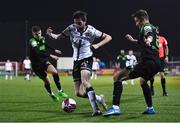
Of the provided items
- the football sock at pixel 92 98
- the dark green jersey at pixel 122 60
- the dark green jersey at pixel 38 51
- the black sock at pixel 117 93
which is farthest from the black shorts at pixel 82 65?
the dark green jersey at pixel 122 60

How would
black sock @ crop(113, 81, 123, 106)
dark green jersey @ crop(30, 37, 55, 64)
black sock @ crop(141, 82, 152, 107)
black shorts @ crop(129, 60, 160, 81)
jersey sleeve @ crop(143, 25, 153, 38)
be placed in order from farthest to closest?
1. dark green jersey @ crop(30, 37, 55, 64)
2. black sock @ crop(141, 82, 152, 107)
3. black shorts @ crop(129, 60, 160, 81)
4. black sock @ crop(113, 81, 123, 106)
5. jersey sleeve @ crop(143, 25, 153, 38)

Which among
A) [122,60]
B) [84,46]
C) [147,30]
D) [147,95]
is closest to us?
[147,30]

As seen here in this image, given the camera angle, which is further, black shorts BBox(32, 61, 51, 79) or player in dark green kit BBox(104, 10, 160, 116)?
black shorts BBox(32, 61, 51, 79)

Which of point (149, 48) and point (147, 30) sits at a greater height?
point (147, 30)

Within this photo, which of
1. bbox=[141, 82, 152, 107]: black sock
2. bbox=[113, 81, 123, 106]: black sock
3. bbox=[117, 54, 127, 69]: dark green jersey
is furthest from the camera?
bbox=[117, 54, 127, 69]: dark green jersey

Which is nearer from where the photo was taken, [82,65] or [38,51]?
[82,65]

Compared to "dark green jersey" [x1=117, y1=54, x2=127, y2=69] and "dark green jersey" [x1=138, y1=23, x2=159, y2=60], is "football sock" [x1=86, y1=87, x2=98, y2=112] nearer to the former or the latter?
"dark green jersey" [x1=138, y1=23, x2=159, y2=60]

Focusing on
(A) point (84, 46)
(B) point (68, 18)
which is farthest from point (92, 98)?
(B) point (68, 18)

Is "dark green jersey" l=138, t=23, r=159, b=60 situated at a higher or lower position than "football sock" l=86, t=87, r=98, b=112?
higher

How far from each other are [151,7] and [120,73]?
42818 millimetres

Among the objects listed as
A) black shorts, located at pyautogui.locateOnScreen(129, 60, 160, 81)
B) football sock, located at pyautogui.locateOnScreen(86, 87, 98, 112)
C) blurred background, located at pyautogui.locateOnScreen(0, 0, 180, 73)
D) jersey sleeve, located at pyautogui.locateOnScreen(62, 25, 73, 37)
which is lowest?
football sock, located at pyautogui.locateOnScreen(86, 87, 98, 112)

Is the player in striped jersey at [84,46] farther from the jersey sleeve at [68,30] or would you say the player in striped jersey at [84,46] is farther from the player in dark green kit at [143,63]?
the player in dark green kit at [143,63]

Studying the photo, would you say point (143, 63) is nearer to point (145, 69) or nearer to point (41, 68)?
point (145, 69)

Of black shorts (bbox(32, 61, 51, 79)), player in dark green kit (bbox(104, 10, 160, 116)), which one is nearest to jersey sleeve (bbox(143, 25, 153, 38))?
player in dark green kit (bbox(104, 10, 160, 116))
